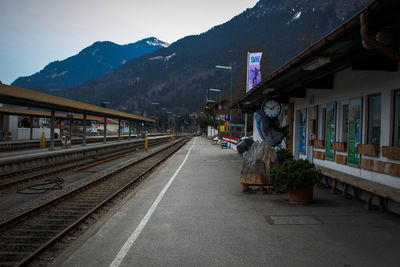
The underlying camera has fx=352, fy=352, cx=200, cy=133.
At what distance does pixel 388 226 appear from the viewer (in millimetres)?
6176

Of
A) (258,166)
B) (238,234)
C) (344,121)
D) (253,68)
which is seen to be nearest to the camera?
(238,234)

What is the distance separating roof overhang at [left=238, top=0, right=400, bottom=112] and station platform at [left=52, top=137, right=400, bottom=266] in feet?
9.95

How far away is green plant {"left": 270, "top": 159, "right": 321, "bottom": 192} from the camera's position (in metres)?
7.89

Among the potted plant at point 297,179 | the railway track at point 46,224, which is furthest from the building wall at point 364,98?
the railway track at point 46,224

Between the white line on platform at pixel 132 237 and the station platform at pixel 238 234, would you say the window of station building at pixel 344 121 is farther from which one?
the white line on platform at pixel 132 237

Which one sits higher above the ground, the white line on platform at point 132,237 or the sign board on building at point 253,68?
the sign board on building at point 253,68

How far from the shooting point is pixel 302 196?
8.25m

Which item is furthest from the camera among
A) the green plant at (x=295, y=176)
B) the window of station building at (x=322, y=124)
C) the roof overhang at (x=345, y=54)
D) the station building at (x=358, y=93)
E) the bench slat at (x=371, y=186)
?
the window of station building at (x=322, y=124)

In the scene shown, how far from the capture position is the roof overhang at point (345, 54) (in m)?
5.25

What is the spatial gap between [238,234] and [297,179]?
2520 mm

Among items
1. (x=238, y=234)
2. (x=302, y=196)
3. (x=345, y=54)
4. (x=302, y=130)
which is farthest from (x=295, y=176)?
(x=302, y=130)

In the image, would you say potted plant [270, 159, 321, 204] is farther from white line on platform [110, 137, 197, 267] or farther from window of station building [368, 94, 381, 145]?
white line on platform [110, 137, 197, 267]

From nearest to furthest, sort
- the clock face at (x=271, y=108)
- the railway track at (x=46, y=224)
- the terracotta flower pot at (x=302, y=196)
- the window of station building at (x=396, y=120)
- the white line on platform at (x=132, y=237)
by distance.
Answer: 1. the white line on platform at (x=132, y=237)
2. the railway track at (x=46, y=224)
3. the window of station building at (x=396, y=120)
4. the terracotta flower pot at (x=302, y=196)
5. the clock face at (x=271, y=108)

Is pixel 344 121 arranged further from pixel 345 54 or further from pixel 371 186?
pixel 371 186
